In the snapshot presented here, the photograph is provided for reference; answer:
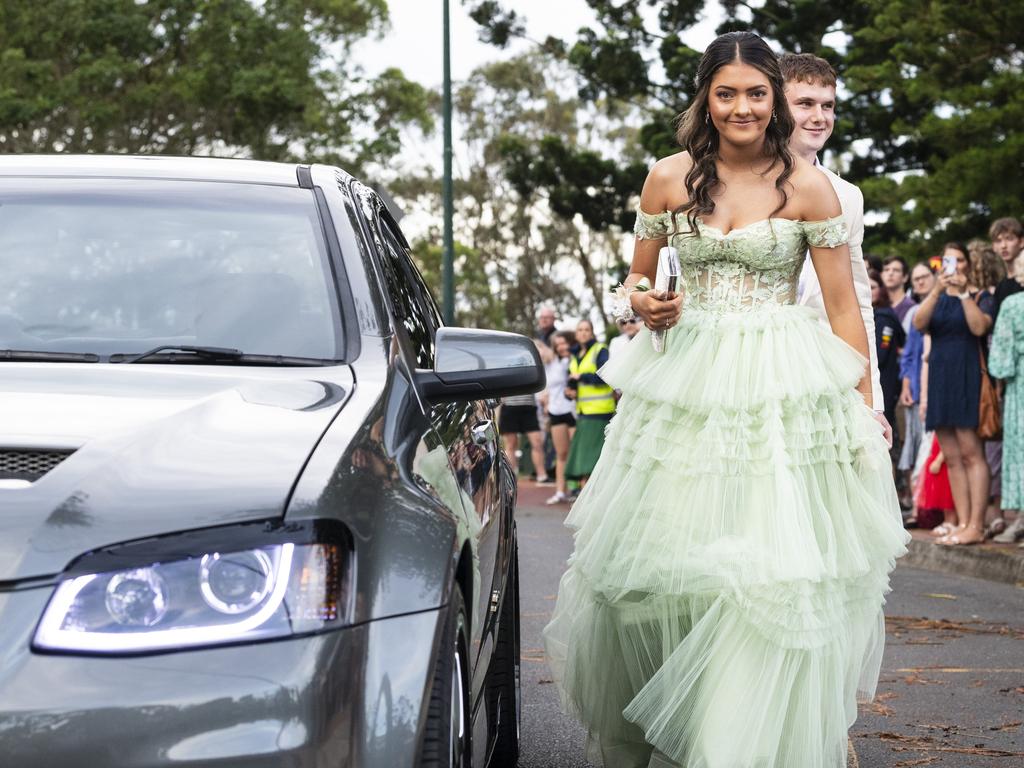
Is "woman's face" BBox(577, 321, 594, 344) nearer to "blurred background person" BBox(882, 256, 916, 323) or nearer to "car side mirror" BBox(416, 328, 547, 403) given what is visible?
"blurred background person" BBox(882, 256, 916, 323)

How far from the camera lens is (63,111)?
29047mm

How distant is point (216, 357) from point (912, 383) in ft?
32.3

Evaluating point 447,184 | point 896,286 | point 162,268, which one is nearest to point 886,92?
point 447,184

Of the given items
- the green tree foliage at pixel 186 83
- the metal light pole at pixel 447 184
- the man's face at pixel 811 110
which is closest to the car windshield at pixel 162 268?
the man's face at pixel 811 110

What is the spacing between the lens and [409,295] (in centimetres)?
410

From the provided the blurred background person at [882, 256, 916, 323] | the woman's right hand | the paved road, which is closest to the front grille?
the woman's right hand

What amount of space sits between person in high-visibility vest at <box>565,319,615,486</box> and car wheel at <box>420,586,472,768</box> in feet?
43.5

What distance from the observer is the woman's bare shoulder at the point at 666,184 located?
4395 mm

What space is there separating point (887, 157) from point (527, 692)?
2359cm

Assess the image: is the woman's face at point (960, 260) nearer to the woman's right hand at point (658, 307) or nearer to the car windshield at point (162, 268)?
the woman's right hand at point (658, 307)

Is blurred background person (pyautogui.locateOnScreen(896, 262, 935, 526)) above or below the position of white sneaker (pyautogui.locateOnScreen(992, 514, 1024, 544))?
above

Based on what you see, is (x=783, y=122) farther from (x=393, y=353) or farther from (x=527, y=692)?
(x=527, y=692)

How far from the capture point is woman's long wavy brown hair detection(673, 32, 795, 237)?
14.1 feet

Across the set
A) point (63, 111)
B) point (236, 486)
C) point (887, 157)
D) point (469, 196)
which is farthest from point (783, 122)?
point (469, 196)
